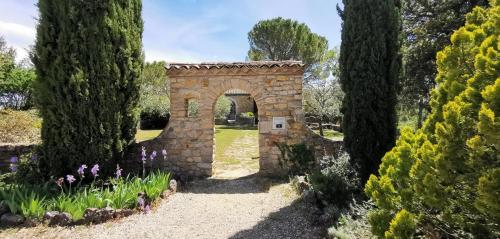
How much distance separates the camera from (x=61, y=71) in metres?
6.61

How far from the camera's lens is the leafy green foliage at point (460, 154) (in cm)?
208

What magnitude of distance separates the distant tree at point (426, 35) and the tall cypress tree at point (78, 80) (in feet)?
27.2

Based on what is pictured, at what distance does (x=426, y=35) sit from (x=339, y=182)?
305 inches

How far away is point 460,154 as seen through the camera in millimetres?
2287

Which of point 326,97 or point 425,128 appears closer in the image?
point 425,128

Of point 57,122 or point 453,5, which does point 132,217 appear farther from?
point 453,5

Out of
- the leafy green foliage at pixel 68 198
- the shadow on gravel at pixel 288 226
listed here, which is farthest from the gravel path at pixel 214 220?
the leafy green foliage at pixel 68 198

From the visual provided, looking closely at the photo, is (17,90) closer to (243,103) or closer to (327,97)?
(327,97)

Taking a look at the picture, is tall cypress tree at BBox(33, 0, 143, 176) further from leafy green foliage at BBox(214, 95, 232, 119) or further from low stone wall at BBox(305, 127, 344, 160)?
leafy green foliage at BBox(214, 95, 232, 119)

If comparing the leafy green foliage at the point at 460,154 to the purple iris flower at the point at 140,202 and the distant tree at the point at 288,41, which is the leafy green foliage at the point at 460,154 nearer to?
the purple iris flower at the point at 140,202

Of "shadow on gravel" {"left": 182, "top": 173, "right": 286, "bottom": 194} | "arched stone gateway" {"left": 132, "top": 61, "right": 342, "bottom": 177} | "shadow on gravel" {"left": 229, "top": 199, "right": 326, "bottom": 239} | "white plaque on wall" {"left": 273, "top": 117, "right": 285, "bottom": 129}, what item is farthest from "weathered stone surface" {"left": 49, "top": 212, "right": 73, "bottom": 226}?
"white plaque on wall" {"left": 273, "top": 117, "right": 285, "bottom": 129}

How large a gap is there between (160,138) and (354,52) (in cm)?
570

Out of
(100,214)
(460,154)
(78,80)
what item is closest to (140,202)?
(100,214)

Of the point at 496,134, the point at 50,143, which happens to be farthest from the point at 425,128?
the point at 50,143
